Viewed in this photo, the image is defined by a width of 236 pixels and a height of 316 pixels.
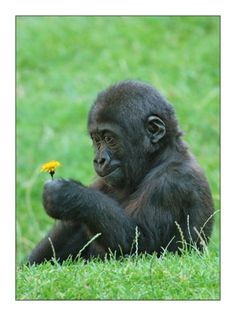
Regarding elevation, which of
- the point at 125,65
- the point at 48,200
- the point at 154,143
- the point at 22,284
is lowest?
the point at 22,284

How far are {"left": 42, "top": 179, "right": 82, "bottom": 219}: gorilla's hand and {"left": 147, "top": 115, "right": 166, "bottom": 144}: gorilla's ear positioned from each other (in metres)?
0.90

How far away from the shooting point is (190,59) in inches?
658

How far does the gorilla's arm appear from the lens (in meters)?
7.94

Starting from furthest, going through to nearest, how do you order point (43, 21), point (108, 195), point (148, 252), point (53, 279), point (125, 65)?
point (43, 21) < point (125, 65) < point (108, 195) < point (148, 252) < point (53, 279)

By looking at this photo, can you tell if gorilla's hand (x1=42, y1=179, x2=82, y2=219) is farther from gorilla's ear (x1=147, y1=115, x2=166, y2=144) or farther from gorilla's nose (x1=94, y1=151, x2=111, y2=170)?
gorilla's ear (x1=147, y1=115, x2=166, y2=144)

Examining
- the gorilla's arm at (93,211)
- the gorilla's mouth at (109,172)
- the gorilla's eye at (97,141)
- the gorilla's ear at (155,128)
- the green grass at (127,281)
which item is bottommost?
the green grass at (127,281)

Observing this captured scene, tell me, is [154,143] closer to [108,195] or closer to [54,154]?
[108,195]

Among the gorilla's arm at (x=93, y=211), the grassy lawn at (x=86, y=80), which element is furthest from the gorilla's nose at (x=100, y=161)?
the grassy lawn at (x=86, y=80)

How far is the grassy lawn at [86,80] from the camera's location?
48.3 ft

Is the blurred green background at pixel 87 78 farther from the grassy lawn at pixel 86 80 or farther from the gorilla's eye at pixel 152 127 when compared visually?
the gorilla's eye at pixel 152 127

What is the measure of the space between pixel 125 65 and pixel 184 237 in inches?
335

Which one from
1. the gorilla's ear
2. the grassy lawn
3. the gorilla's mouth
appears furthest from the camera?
the grassy lawn

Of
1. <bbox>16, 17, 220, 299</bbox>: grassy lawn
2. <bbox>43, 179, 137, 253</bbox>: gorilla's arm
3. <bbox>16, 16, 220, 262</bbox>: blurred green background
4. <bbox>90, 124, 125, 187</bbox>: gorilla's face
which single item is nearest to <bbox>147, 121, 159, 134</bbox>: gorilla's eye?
<bbox>90, 124, 125, 187</bbox>: gorilla's face

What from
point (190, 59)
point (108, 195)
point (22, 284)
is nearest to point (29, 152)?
point (190, 59)
